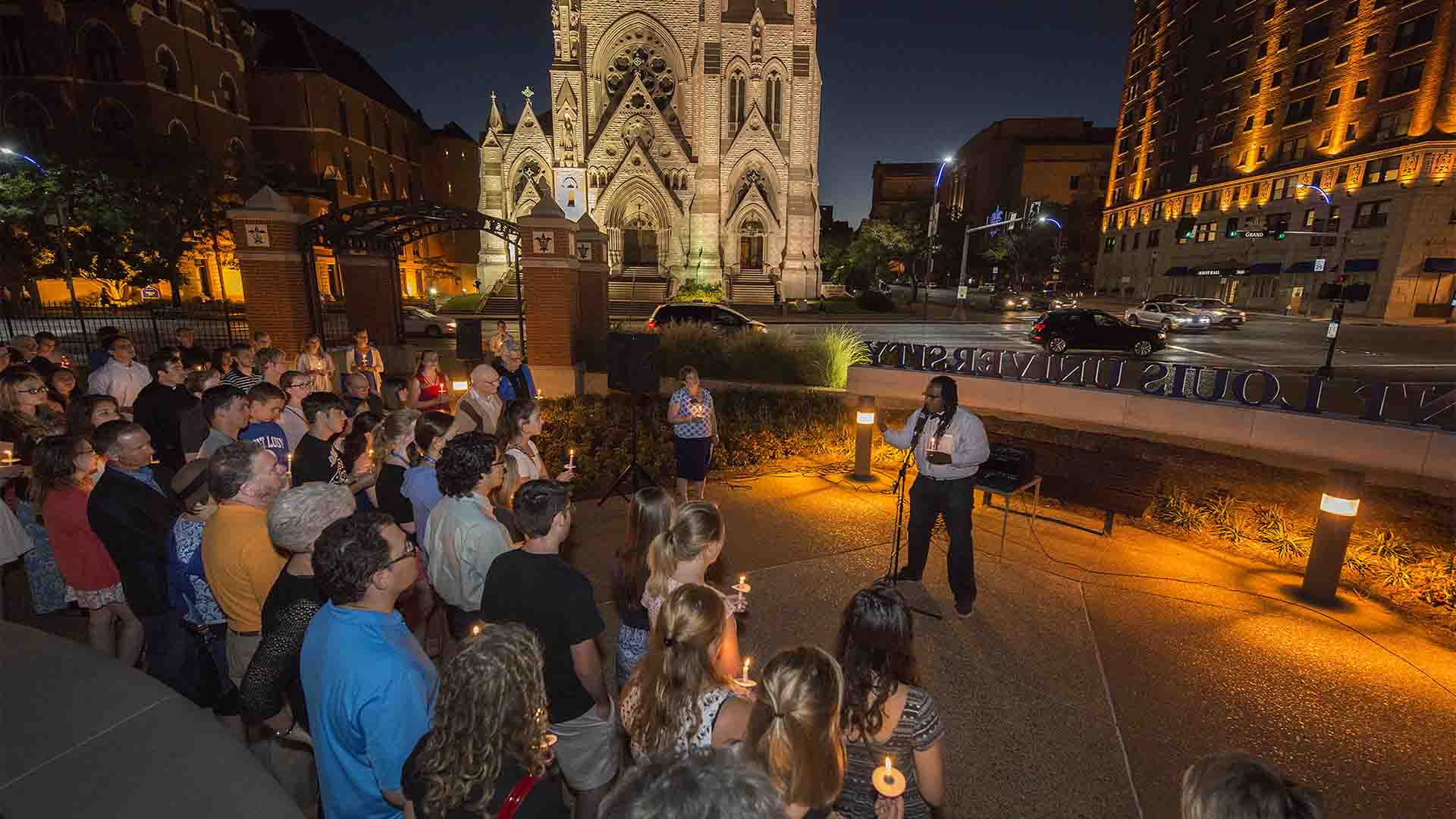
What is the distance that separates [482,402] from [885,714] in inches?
206

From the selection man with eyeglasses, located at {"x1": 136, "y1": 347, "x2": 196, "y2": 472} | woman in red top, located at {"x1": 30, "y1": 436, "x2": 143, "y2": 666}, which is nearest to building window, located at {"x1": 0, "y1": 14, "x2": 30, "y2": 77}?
man with eyeglasses, located at {"x1": 136, "y1": 347, "x2": 196, "y2": 472}

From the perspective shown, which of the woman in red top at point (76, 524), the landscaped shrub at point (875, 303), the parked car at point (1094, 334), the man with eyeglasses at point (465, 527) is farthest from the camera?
the landscaped shrub at point (875, 303)

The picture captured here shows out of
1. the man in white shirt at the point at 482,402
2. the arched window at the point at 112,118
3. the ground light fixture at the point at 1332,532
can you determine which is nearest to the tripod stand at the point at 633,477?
the man in white shirt at the point at 482,402

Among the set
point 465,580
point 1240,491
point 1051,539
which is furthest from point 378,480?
point 1240,491

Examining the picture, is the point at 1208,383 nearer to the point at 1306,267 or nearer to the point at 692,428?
the point at 692,428

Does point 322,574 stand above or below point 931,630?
above

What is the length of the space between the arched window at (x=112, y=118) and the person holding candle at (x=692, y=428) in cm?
4140

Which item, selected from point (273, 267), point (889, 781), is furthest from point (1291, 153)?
point (889, 781)

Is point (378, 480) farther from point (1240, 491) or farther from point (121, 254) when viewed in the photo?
point (121, 254)

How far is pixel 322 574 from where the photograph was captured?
2.26m

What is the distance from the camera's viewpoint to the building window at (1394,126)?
124 ft

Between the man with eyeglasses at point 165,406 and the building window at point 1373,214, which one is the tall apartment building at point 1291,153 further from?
the man with eyeglasses at point 165,406

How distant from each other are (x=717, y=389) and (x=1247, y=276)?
54997mm

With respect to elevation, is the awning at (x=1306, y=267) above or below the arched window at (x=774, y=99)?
below
